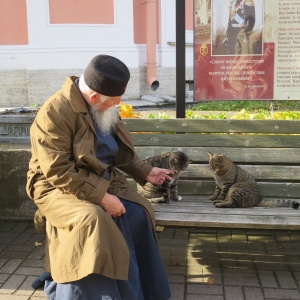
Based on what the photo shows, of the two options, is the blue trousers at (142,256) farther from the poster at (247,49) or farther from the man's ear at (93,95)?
the poster at (247,49)

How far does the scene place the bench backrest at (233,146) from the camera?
4.01 m

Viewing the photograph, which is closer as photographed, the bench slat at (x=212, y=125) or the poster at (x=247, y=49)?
the bench slat at (x=212, y=125)

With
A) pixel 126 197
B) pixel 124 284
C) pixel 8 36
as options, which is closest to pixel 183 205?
pixel 126 197

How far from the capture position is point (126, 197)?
325 cm

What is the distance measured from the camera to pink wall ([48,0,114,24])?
42.8ft

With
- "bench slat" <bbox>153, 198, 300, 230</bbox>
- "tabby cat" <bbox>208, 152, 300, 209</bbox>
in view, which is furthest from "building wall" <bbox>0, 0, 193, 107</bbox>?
"bench slat" <bbox>153, 198, 300, 230</bbox>

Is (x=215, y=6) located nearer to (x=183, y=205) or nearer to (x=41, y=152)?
(x=183, y=205)

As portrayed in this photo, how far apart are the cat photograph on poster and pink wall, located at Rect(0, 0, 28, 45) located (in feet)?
33.5

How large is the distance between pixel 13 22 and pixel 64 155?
11.6 metres

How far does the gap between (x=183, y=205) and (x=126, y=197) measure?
2.24ft

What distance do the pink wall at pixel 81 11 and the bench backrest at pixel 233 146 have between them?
32.3ft

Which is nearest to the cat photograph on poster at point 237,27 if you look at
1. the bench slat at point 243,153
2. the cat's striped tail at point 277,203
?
the bench slat at point 243,153

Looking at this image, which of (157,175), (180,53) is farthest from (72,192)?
(180,53)

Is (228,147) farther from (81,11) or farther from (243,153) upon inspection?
(81,11)
